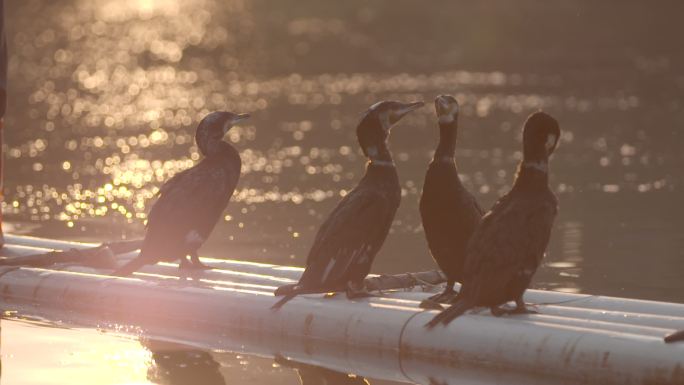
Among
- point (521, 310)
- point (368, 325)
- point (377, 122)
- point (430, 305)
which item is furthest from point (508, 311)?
point (377, 122)

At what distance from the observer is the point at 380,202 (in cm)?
1248

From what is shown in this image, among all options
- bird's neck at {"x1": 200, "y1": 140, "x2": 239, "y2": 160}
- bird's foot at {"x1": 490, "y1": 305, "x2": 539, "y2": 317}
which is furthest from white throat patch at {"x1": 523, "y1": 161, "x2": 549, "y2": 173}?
bird's neck at {"x1": 200, "y1": 140, "x2": 239, "y2": 160}

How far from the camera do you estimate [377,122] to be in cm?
1267

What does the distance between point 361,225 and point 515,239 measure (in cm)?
150

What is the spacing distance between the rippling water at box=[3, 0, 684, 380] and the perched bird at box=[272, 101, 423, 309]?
134 inches

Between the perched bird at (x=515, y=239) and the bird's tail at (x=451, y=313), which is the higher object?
the perched bird at (x=515, y=239)

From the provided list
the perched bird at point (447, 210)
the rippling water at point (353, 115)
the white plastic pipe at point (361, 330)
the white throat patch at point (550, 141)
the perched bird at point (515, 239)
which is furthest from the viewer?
the rippling water at point (353, 115)

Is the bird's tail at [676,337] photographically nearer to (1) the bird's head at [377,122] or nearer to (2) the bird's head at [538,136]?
(2) the bird's head at [538,136]

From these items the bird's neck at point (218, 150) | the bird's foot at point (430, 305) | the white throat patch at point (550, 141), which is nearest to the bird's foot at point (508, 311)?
the bird's foot at point (430, 305)

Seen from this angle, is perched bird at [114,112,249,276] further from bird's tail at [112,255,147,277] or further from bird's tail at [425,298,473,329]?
bird's tail at [425,298,473,329]

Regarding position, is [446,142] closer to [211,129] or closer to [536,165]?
[536,165]

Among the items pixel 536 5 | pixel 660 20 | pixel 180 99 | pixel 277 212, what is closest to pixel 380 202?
pixel 277 212

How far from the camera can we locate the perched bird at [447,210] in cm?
1220

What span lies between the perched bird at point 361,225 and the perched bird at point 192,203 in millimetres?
1695
